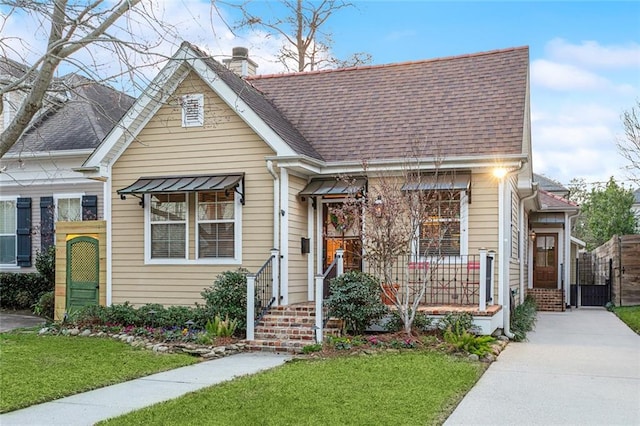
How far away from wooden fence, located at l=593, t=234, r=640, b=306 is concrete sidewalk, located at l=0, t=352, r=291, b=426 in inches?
482

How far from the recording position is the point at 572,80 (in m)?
16.2

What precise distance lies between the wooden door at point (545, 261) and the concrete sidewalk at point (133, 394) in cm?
1338

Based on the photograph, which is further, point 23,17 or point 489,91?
point 489,91

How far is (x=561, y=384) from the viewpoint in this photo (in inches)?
298

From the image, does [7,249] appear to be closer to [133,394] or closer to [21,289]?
[21,289]

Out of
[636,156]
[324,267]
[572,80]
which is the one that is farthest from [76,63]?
[636,156]

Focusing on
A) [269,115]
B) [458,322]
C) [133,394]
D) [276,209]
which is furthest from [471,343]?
[269,115]

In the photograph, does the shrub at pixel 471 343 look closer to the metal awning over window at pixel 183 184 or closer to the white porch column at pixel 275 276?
the white porch column at pixel 275 276

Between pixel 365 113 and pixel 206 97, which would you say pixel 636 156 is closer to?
pixel 365 113

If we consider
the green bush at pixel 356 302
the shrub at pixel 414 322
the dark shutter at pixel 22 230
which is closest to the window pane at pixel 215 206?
the green bush at pixel 356 302

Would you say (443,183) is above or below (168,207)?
above

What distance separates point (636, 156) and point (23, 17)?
17.7 meters

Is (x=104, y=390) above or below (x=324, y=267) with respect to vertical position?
below

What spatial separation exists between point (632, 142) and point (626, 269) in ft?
12.7
